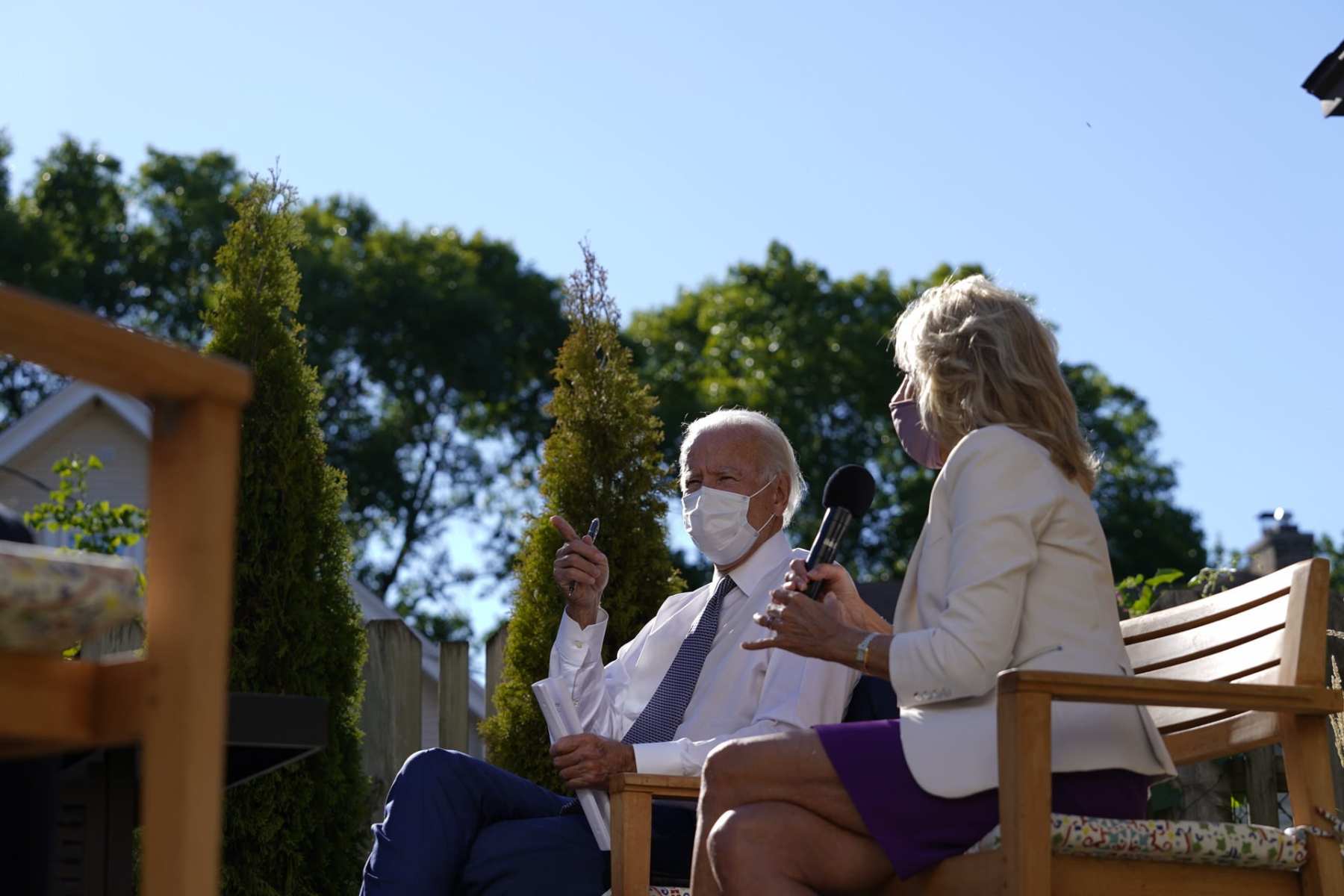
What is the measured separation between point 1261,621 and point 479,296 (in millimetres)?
26227

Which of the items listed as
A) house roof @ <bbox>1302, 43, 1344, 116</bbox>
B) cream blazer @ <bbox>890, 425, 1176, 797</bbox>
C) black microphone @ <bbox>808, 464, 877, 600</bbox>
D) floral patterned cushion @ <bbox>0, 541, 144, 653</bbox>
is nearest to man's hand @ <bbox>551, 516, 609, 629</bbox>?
black microphone @ <bbox>808, 464, 877, 600</bbox>

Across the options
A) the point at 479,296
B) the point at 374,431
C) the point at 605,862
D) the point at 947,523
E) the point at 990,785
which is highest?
the point at 479,296

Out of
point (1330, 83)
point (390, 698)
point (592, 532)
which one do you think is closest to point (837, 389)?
point (1330, 83)

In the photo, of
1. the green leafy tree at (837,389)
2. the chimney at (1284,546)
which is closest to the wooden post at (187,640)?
the chimney at (1284,546)

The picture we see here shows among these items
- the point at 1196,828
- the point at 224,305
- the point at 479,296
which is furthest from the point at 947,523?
the point at 479,296

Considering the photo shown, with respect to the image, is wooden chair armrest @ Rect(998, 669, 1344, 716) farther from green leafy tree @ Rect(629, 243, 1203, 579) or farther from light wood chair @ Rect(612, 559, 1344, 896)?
green leafy tree @ Rect(629, 243, 1203, 579)

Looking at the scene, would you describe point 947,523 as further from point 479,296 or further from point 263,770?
point 479,296

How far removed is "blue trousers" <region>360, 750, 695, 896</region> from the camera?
3506mm

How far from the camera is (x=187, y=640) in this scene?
150 centimetres

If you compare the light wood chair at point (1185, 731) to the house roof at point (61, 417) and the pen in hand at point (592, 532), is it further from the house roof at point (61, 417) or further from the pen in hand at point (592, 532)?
the house roof at point (61, 417)

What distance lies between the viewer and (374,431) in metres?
29.0

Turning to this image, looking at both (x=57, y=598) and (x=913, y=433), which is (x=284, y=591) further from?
(x=57, y=598)

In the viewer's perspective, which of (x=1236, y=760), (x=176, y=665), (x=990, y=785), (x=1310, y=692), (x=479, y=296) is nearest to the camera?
(x=176, y=665)

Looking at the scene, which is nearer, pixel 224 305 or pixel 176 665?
pixel 176 665
